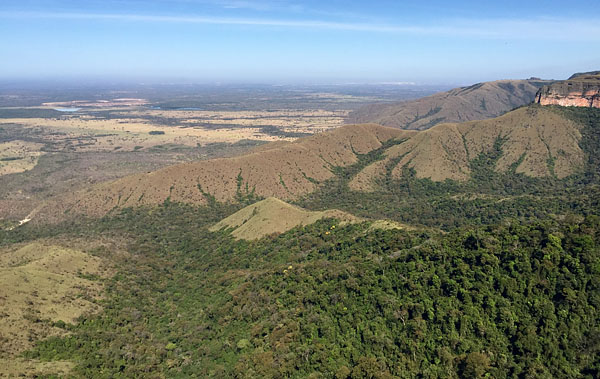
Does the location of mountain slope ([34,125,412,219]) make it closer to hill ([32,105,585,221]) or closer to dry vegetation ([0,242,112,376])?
hill ([32,105,585,221])

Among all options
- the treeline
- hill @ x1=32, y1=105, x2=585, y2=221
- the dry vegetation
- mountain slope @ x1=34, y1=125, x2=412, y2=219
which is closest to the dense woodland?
the treeline

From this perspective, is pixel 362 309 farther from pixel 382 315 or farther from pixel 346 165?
pixel 346 165

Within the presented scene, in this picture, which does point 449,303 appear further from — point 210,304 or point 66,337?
point 66,337

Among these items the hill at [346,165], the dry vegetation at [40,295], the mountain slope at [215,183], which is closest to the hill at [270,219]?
the hill at [346,165]

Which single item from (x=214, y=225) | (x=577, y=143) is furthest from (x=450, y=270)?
(x=577, y=143)

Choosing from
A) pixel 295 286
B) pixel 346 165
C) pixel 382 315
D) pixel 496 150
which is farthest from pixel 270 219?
pixel 496 150

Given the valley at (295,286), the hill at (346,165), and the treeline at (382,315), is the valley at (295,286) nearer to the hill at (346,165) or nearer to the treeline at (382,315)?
the treeline at (382,315)
